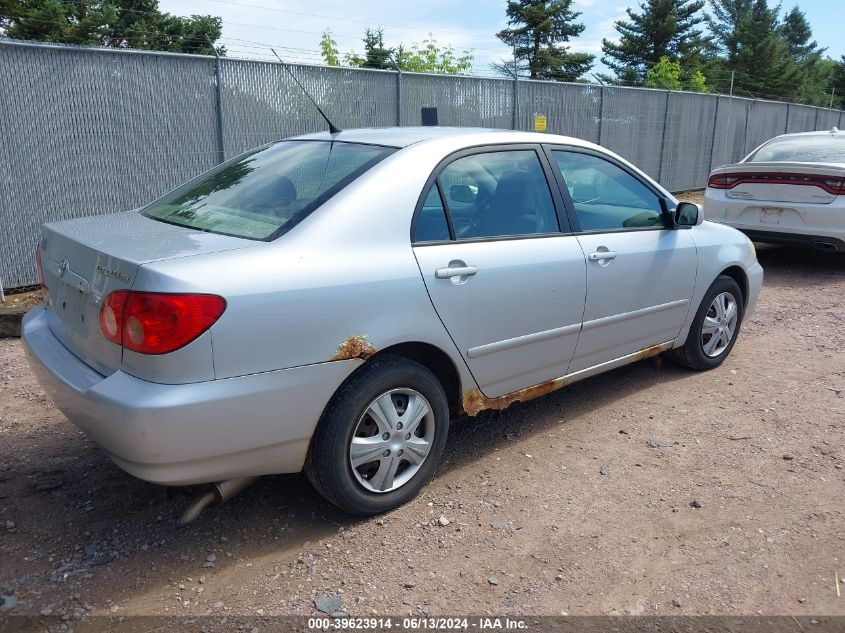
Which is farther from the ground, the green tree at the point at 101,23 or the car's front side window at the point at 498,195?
the green tree at the point at 101,23

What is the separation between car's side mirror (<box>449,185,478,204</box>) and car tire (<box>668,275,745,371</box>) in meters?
2.08

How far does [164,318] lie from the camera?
2.52 m

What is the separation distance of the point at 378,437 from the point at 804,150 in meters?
7.62

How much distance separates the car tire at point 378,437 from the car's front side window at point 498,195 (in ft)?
2.42

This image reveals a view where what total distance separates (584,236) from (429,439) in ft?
4.71

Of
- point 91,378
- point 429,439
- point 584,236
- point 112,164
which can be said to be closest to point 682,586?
point 429,439

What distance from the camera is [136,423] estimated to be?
2.52m

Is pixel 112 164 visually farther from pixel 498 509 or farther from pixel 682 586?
pixel 682 586

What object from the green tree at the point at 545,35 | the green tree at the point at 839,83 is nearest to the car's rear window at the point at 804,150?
the green tree at the point at 545,35

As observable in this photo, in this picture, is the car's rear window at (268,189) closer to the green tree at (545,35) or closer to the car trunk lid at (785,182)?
the car trunk lid at (785,182)

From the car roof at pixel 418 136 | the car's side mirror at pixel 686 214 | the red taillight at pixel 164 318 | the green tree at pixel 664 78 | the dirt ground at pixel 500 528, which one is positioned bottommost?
the dirt ground at pixel 500 528

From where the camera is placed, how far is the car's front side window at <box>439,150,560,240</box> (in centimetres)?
346

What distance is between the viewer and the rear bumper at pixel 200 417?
8.31ft

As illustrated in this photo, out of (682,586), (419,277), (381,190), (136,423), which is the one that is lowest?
(682,586)
